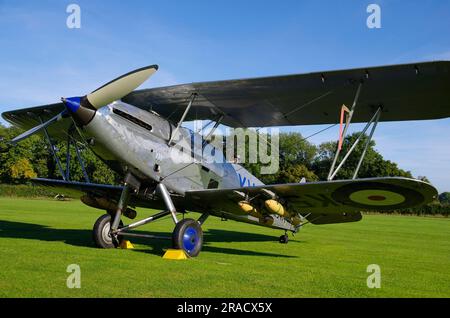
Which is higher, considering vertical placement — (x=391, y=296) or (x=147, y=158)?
(x=147, y=158)

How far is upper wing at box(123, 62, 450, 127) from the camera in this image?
28.7ft

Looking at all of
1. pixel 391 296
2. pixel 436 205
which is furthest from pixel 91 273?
pixel 436 205

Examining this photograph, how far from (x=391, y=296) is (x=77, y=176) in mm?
64936

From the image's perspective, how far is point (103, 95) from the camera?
308 inches

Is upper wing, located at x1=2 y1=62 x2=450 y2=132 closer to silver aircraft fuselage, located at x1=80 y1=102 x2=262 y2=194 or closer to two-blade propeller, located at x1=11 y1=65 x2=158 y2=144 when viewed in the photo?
silver aircraft fuselage, located at x1=80 y1=102 x2=262 y2=194

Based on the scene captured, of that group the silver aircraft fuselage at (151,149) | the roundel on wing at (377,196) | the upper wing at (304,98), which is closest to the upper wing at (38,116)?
the upper wing at (304,98)

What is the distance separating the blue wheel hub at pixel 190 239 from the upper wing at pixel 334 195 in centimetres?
100

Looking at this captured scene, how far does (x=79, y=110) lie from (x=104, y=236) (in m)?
3.31

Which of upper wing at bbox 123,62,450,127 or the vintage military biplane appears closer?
the vintage military biplane

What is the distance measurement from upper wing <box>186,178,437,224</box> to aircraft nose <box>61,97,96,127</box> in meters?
2.88

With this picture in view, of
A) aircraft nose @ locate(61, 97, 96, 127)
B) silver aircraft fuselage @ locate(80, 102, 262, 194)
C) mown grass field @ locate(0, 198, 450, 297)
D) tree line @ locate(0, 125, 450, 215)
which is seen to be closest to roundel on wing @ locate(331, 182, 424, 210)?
mown grass field @ locate(0, 198, 450, 297)

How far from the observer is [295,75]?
891 cm

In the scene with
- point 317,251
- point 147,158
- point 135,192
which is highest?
point 147,158
